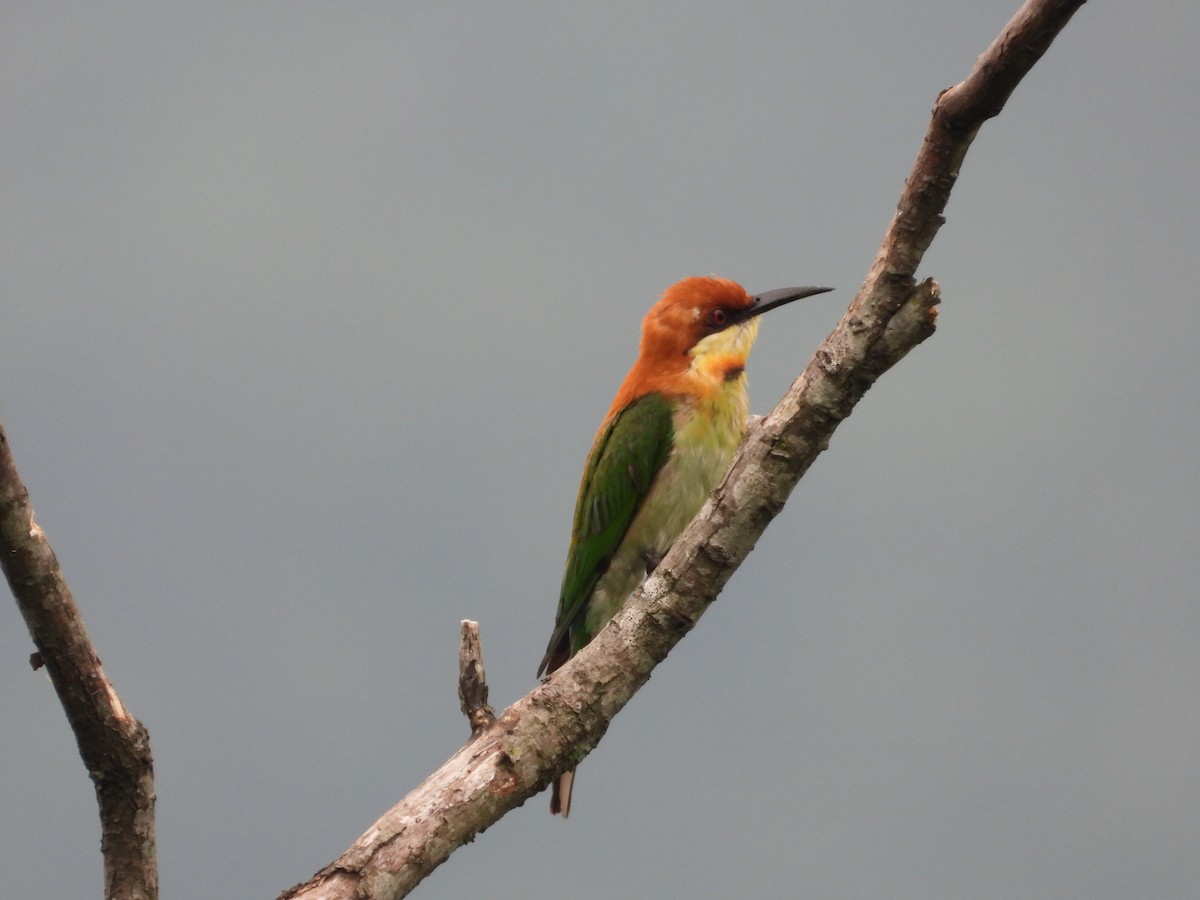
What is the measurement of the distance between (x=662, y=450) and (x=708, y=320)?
0.70 m

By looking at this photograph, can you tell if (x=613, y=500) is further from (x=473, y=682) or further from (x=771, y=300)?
(x=473, y=682)

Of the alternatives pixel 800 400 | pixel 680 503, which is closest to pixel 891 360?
pixel 800 400

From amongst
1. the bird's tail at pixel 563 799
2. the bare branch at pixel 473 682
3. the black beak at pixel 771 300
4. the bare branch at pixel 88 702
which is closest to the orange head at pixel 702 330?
the black beak at pixel 771 300

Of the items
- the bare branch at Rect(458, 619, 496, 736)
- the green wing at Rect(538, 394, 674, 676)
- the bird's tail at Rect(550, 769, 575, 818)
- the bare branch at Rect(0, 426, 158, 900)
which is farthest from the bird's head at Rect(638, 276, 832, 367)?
the bare branch at Rect(0, 426, 158, 900)

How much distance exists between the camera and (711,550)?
4.44 metres

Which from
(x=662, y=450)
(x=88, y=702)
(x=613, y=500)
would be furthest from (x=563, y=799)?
(x=88, y=702)

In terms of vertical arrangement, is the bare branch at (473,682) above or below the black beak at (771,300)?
below

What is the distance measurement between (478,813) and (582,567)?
2.43 m

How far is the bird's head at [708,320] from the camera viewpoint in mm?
6617

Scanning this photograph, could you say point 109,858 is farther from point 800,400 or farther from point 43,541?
point 800,400

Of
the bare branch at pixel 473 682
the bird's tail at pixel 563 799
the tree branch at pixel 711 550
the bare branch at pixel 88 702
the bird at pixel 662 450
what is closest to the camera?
the bare branch at pixel 88 702

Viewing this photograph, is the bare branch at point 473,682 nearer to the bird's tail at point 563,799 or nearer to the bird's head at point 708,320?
the bird's tail at point 563,799

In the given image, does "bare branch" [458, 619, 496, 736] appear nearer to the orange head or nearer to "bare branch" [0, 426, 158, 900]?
"bare branch" [0, 426, 158, 900]

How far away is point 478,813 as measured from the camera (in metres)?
4.14
